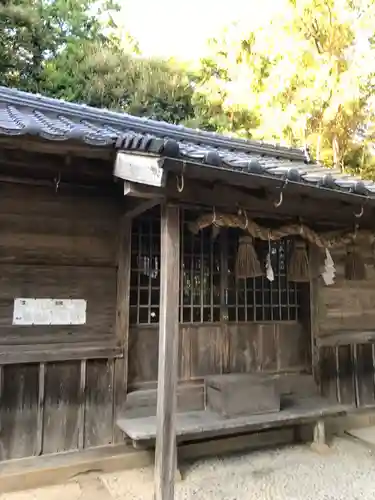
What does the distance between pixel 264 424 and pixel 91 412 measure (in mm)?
1594

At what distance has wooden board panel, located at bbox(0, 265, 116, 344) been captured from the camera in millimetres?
3479

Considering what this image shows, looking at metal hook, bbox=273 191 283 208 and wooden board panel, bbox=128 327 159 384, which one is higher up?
metal hook, bbox=273 191 283 208

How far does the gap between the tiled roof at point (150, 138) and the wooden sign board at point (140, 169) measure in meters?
0.06

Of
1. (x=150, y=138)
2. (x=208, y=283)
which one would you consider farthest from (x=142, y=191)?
(x=208, y=283)

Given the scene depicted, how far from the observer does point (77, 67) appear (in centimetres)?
1298

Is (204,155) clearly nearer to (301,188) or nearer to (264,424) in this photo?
(301,188)

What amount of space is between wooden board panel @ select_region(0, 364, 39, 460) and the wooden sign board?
6.20 ft

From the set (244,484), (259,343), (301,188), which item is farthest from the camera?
(259,343)

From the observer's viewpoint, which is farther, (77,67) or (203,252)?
(77,67)

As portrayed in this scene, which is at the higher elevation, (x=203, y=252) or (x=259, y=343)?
(x=203, y=252)

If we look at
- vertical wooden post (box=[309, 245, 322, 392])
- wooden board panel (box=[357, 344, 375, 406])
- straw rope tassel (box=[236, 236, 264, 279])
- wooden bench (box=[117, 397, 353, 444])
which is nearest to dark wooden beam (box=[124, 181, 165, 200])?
straw rope tassel (box=[236, 236, 264, 279])

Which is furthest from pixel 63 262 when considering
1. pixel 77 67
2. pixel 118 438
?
pixel 77 67

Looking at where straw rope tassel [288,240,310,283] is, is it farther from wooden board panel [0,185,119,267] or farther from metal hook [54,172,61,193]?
metal hook [54,172,61,193]

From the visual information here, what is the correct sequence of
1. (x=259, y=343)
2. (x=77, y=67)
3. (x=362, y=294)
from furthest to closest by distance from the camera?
(x=77, y=67)
(x=362, y=294)
(x=259, y=343)
